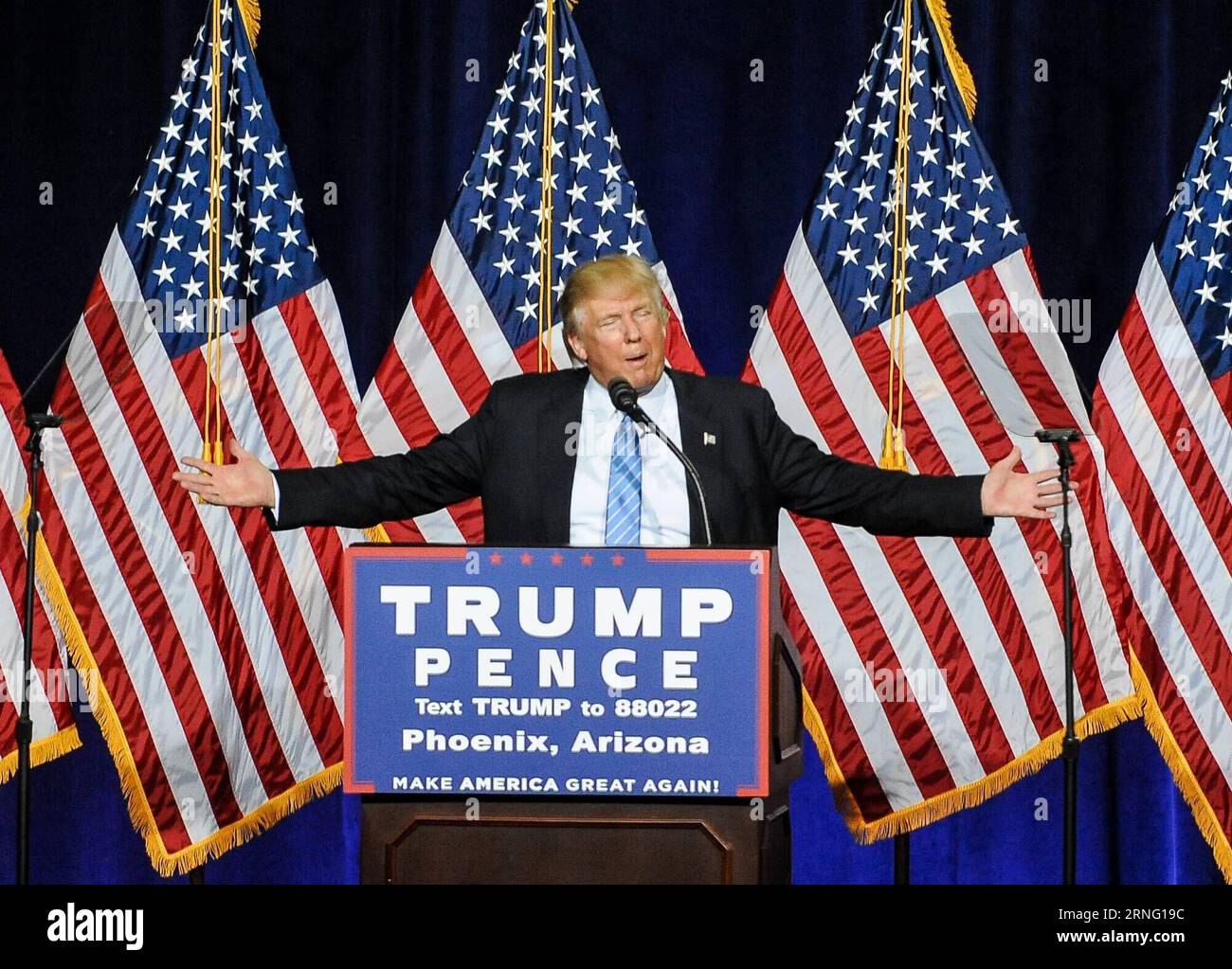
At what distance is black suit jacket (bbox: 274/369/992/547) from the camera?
3.40 metres

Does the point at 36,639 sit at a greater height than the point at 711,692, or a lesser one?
lesser

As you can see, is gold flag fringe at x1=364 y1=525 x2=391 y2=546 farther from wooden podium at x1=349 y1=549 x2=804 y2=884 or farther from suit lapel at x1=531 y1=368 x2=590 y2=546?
wooden podium at x1=349 y1=549 x2=804 y2=884

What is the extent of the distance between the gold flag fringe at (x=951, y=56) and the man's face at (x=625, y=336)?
5.51ft

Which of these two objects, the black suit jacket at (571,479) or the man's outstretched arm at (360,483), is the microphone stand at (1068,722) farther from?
the man's outstretched arm at (360,483)

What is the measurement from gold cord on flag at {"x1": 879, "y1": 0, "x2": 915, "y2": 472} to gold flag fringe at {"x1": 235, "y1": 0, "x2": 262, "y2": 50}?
1917 mm

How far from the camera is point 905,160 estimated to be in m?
4.70

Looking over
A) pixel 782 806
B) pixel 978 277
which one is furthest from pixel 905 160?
pixel 782 806

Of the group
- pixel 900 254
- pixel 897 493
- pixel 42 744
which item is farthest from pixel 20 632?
pixel 900 254

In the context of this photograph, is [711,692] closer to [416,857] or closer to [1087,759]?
[416,857]

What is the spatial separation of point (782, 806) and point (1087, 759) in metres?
2.23

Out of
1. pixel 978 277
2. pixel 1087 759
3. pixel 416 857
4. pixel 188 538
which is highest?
pixel 978 277

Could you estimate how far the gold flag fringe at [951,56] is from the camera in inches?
186

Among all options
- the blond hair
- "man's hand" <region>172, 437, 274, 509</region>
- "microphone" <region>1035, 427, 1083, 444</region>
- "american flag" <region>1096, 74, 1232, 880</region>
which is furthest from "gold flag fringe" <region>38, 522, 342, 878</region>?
"american flag" <region>1096, 74, 1232, 880</region>

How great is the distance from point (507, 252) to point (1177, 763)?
242cm
